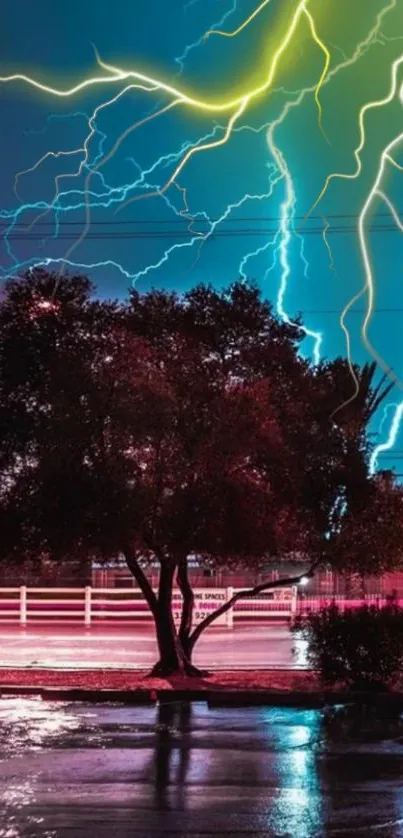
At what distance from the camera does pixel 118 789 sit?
31.2ft

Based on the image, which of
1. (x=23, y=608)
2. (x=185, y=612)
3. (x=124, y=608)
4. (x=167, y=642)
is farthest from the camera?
(x=124, y=608)

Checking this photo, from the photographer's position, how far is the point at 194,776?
1010 cm

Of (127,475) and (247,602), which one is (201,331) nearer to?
(127,475)

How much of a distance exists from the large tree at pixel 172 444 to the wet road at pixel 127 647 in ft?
7.76

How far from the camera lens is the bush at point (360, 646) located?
15.7m

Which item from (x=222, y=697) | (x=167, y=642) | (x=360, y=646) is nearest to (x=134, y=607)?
(x=167, y=642)

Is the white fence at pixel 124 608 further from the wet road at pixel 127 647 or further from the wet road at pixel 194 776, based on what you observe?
the wet road at pixel 194 776

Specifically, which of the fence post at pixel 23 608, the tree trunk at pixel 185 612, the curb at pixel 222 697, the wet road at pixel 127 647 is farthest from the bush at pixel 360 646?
the fence post at pixel 23 608

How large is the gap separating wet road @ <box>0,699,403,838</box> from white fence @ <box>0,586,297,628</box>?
14.8 metres

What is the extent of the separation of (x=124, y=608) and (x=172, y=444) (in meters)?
19.2

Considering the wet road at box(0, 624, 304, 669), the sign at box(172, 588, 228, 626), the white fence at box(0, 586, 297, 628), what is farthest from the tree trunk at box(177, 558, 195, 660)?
the sign at box(172, 588, 228, 626)

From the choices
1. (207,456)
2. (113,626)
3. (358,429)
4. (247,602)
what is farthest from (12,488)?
(247,602)

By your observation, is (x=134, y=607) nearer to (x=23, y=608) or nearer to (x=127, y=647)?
(x=23, y=608)

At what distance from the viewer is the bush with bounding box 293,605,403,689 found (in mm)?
15703
